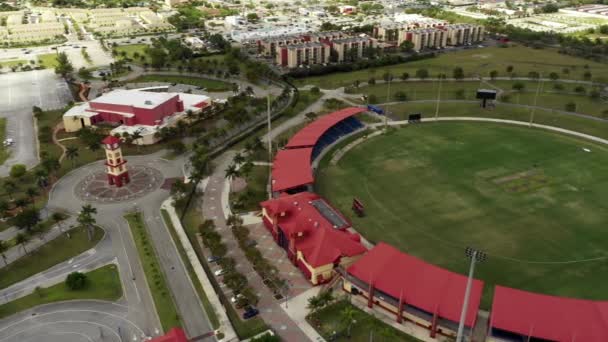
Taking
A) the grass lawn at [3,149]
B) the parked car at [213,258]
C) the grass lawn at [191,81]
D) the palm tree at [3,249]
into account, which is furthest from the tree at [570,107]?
the grass lawn at [3,149]


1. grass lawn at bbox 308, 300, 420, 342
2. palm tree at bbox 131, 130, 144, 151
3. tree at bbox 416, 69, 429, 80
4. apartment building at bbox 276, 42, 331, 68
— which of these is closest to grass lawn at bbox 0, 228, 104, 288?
palm tree at bbox 131, 130, 144, 151

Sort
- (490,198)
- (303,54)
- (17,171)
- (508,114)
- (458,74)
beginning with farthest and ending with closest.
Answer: (303,54)
(458,74)
(508,114)
(17,171)
(490,198)

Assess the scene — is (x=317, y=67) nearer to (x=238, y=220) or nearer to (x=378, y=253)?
(x=238, y=220)

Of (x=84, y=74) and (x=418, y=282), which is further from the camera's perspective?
(x=84, y=74)

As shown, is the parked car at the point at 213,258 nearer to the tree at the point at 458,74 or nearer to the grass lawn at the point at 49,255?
the grass lawn at the point at 49,255

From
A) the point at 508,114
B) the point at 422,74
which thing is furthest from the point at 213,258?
the point at 422,74

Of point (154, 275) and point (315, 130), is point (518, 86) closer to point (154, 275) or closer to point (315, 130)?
point (315, 130)

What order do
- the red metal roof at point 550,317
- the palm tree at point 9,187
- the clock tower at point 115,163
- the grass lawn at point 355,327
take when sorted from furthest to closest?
the clock tower at point 115,163, the palm tree at point 9,187, the grass lawn at point 355,327, the red metal roof at point 550,317
